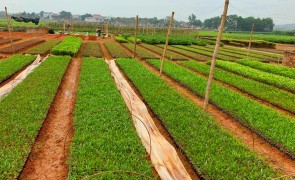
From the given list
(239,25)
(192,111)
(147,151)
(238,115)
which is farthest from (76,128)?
(239,25)

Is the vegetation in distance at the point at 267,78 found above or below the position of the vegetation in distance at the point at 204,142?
above

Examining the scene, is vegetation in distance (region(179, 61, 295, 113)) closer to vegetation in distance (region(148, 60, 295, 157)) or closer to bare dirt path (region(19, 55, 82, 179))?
vegetation in distance (region(148, 60, 295, 157))

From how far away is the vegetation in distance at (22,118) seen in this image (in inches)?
257

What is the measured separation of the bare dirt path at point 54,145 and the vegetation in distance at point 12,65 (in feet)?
15.1

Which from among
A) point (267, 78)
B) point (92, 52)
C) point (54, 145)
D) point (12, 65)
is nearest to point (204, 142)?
point (54, 145)

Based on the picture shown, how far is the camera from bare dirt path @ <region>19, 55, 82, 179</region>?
6648 mm

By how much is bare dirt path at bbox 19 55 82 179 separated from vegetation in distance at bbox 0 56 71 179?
0.30m

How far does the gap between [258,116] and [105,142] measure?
21.2 ft

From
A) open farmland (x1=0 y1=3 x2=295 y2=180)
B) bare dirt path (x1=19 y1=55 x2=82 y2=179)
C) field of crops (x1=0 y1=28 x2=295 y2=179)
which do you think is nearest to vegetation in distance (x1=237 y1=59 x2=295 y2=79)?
field of crops (x1=0 y1=28 x2=295 y2=179)

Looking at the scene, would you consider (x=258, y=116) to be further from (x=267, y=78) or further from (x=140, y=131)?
(x=267, y=78)

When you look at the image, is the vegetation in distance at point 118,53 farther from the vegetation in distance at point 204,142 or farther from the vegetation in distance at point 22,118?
the vegetation in distance at point 204,142

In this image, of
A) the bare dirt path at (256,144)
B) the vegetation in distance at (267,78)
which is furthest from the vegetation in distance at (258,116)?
the vegetation in distance at (267,78)

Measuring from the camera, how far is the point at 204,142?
7.84 meters

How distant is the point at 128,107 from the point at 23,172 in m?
4.87
